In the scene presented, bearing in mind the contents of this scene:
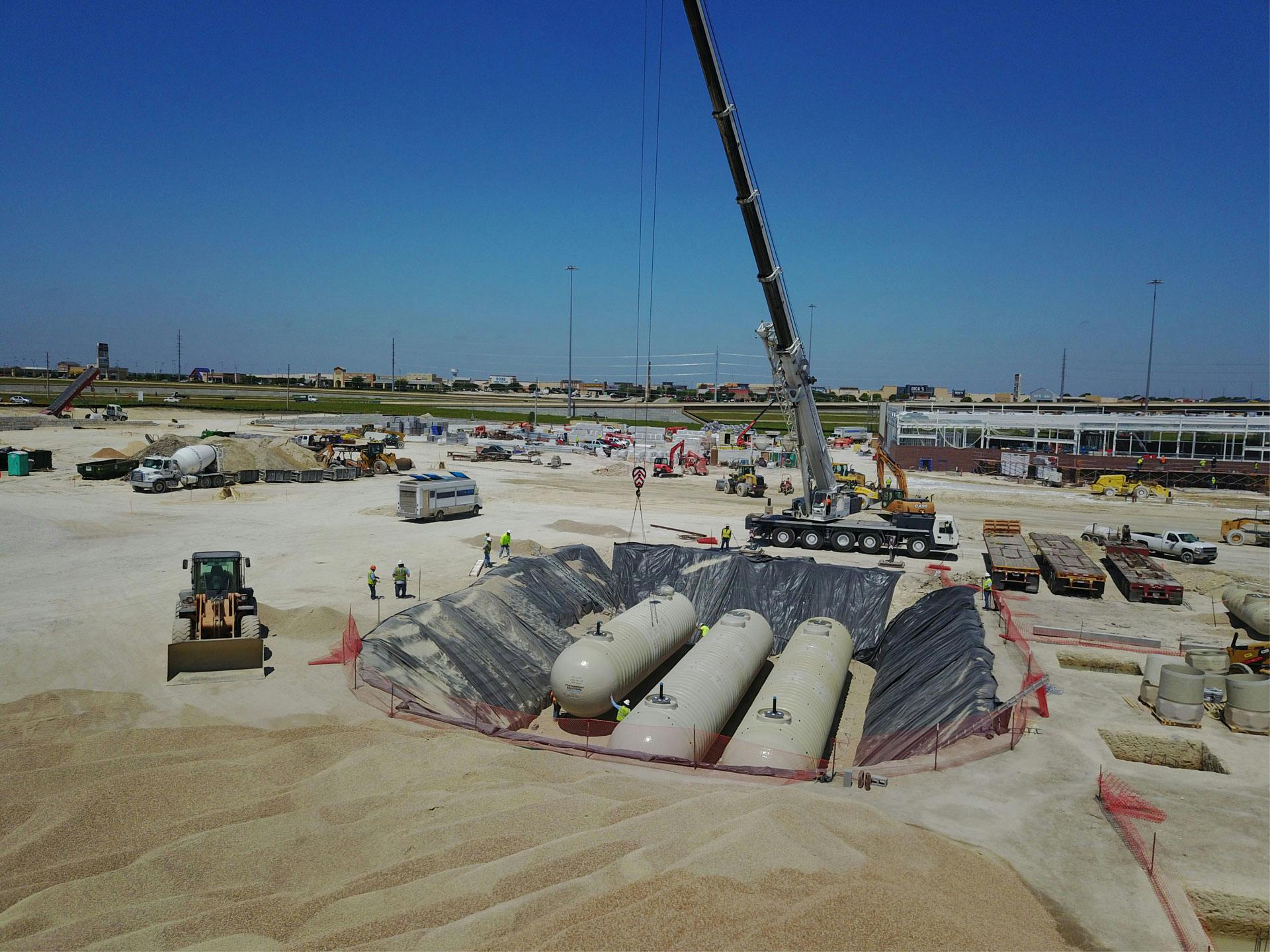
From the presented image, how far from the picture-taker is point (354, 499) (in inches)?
1727

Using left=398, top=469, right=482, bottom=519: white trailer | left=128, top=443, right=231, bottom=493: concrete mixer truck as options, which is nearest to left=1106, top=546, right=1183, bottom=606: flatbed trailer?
left=398, top=469, right=482, bottom=519: white trailer

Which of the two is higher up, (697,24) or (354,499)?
(697,24)

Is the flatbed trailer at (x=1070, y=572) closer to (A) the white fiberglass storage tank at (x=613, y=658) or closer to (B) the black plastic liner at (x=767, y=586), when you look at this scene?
(B) the black plastic liner at (x=767, y=586)

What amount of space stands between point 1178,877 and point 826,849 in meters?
4.58

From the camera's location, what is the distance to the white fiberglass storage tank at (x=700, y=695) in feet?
47.3

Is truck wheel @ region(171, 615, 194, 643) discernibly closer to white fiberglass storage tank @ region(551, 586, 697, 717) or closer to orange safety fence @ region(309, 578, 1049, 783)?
orange safety fence @ region(309, 578, 1049, 783)

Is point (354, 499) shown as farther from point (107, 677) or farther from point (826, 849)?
point (826, 849)

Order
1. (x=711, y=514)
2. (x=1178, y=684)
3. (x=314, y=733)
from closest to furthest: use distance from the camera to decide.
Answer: (x=314, y=733)
(x=1178, y=684)
(x=711, y=514)

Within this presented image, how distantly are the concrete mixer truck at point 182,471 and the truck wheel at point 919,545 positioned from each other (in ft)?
125

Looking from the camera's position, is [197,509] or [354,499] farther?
[354,499]

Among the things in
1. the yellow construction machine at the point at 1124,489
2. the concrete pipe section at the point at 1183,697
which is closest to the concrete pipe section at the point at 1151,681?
the concrete pipe section at the point at 1183,697

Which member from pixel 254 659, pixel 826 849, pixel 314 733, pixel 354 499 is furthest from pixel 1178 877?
pixel 354 499

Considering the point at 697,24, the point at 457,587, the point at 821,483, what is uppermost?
the point at 697,24

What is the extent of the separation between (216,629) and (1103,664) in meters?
21.2
